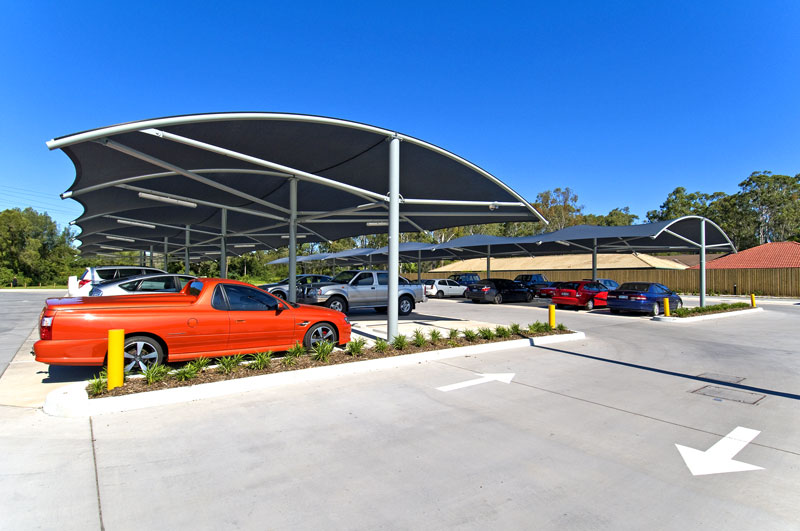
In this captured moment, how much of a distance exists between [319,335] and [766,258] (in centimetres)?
4774

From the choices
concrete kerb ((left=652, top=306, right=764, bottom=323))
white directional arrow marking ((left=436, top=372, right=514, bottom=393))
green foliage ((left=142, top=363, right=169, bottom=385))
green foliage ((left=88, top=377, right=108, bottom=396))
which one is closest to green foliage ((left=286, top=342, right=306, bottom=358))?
green foliage ((left=142, top=363, right=169, bottom=385))

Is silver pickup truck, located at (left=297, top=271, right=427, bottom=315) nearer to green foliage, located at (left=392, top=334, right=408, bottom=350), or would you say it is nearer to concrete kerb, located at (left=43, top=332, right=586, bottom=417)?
green foliage, located at (left=392, top=334, right=408, bottom=350)

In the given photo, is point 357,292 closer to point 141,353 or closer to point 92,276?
point 92,276

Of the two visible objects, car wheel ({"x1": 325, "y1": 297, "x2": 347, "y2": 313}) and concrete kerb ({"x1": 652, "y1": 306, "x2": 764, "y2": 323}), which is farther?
concrete kerb ({"x1": 652, "y1": 306, "x2": 764, "y2": 323})

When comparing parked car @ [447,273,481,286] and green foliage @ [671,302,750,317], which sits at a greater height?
parked car @ [447,273,481,286]

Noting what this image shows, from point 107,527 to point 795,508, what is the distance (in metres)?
5.11

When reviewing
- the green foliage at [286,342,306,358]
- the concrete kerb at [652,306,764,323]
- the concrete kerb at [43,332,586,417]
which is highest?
the green foliage at [286,342,306,358]

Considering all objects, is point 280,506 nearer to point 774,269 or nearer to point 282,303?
point 282,303

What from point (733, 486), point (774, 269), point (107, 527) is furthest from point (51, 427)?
point (774, 269)

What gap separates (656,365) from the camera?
8.73 meters

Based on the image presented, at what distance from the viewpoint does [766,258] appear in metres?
40.8

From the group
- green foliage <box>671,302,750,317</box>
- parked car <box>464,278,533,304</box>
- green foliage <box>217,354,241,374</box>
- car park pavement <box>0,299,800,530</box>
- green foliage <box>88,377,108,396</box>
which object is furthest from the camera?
parked car <box>464,278,533,304</box>

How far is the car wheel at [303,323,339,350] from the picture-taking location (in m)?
8.48

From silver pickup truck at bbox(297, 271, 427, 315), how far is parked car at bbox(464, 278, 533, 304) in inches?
326
